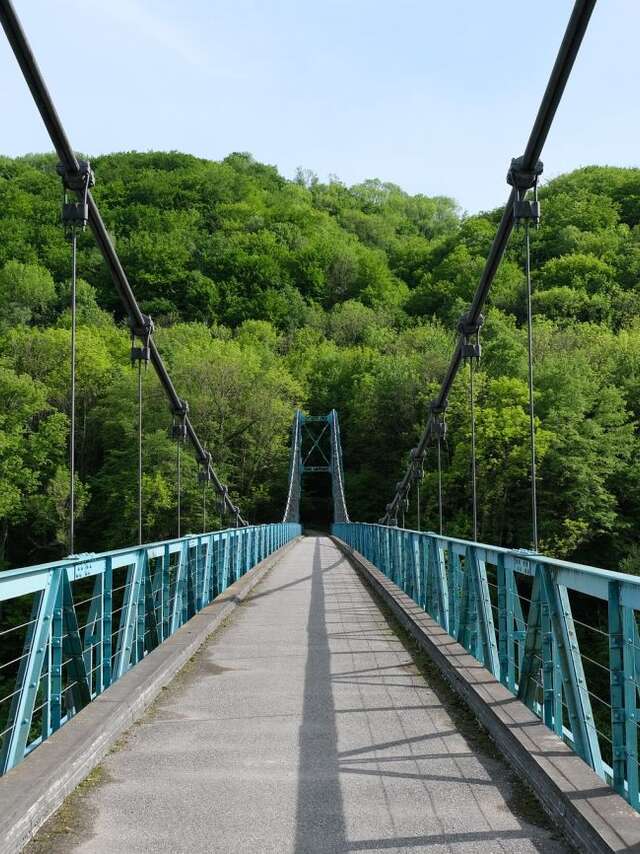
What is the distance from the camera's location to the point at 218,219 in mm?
75625

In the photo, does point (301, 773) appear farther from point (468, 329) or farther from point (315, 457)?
point (315, 457)

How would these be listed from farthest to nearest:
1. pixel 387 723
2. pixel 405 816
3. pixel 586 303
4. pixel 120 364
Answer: pixel 586 303, pixel 120 364, pixel 387 723, pixel 405 816

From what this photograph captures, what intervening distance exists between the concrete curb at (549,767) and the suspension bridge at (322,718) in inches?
0.5

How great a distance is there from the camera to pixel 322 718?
5.02m

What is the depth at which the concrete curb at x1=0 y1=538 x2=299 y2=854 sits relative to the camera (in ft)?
10.1

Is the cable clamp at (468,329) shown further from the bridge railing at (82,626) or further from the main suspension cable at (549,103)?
the bridge railing at (82,626)

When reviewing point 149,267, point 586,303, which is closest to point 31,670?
point 586,303

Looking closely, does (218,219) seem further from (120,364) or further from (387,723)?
(387,723)

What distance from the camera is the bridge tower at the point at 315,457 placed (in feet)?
163

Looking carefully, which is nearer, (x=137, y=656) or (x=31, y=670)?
(x=31, y=670)

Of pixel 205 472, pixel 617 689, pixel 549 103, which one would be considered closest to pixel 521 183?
pixel 549 103

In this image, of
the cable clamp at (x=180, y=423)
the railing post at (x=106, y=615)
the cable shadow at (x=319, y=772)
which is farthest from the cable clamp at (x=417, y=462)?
the railing post at (x=106, y=615)

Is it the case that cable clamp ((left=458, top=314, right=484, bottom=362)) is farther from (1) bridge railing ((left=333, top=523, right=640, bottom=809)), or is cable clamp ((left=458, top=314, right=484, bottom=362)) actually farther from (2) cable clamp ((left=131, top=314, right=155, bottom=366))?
(1) bridge railing ((left=333, top=523, right=640, bottom=809))

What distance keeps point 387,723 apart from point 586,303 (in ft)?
174
